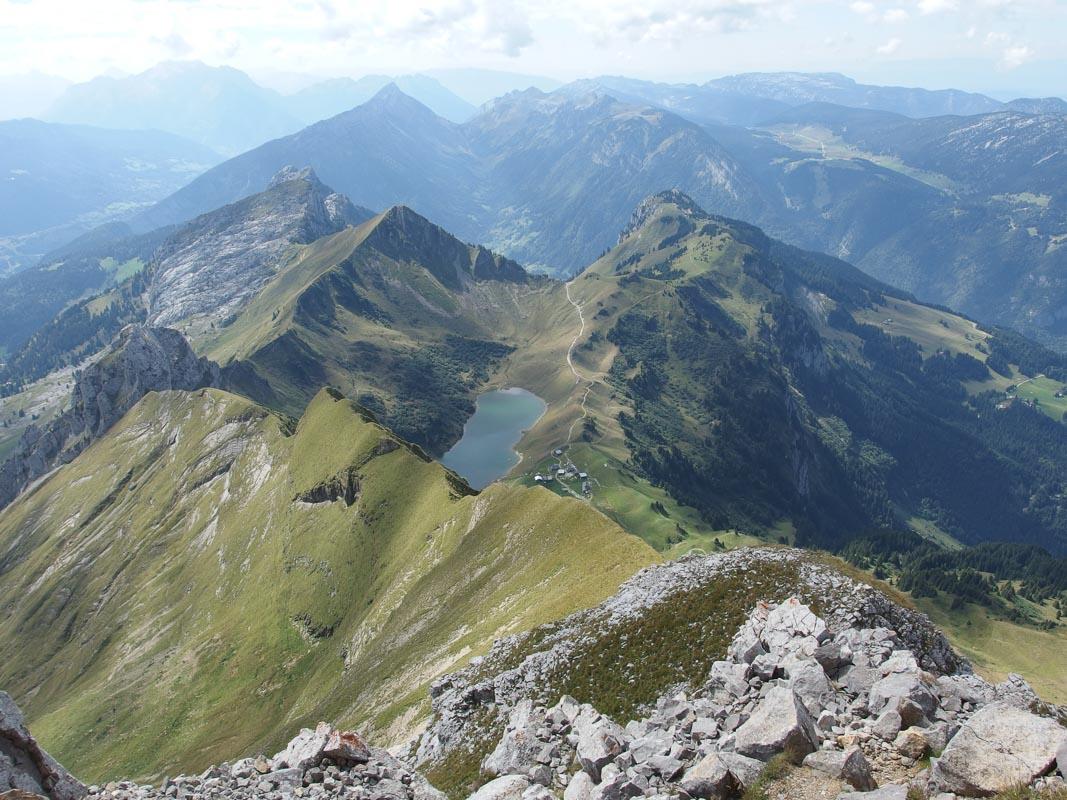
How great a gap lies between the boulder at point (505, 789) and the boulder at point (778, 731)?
11183 mm

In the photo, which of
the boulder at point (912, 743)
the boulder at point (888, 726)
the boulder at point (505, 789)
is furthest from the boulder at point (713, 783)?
the boulder at point (505, 789)

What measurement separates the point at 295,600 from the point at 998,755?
134 metres

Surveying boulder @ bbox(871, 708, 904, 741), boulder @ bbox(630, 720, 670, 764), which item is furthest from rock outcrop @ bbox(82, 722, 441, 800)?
boulder @ bbox(871, 708, 904, 741)

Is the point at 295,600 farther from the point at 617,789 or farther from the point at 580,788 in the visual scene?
the point at 617,789

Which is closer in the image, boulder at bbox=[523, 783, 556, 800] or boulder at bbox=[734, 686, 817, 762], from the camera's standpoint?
Result: boulder at bbox=[734, 686, 817, 762]

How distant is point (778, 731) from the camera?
2758 centimetres

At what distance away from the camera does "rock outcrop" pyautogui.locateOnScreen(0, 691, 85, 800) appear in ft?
96.8

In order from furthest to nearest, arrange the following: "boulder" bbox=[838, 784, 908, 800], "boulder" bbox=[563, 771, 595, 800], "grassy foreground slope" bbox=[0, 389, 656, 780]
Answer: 1. "grassy foreground slope" bbox=[0, 389, 656, 780]
2. "boulder" bbox=[563, 771, 595, 800]
3. "boulder" bbox=[838, 784, 908, 800]

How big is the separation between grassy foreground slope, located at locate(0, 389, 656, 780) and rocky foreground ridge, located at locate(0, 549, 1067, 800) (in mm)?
25469

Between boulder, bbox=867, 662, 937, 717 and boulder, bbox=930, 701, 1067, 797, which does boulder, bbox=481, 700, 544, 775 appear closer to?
boulder, bbox=867, 662, 937, 717

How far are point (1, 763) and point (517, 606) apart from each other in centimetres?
5936

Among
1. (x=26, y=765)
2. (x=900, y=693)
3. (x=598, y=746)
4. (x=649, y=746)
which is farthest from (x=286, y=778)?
(x=900, y=693)

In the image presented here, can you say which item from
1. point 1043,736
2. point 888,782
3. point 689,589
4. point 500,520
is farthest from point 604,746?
point 500,520

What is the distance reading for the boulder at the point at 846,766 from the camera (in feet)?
81.5
